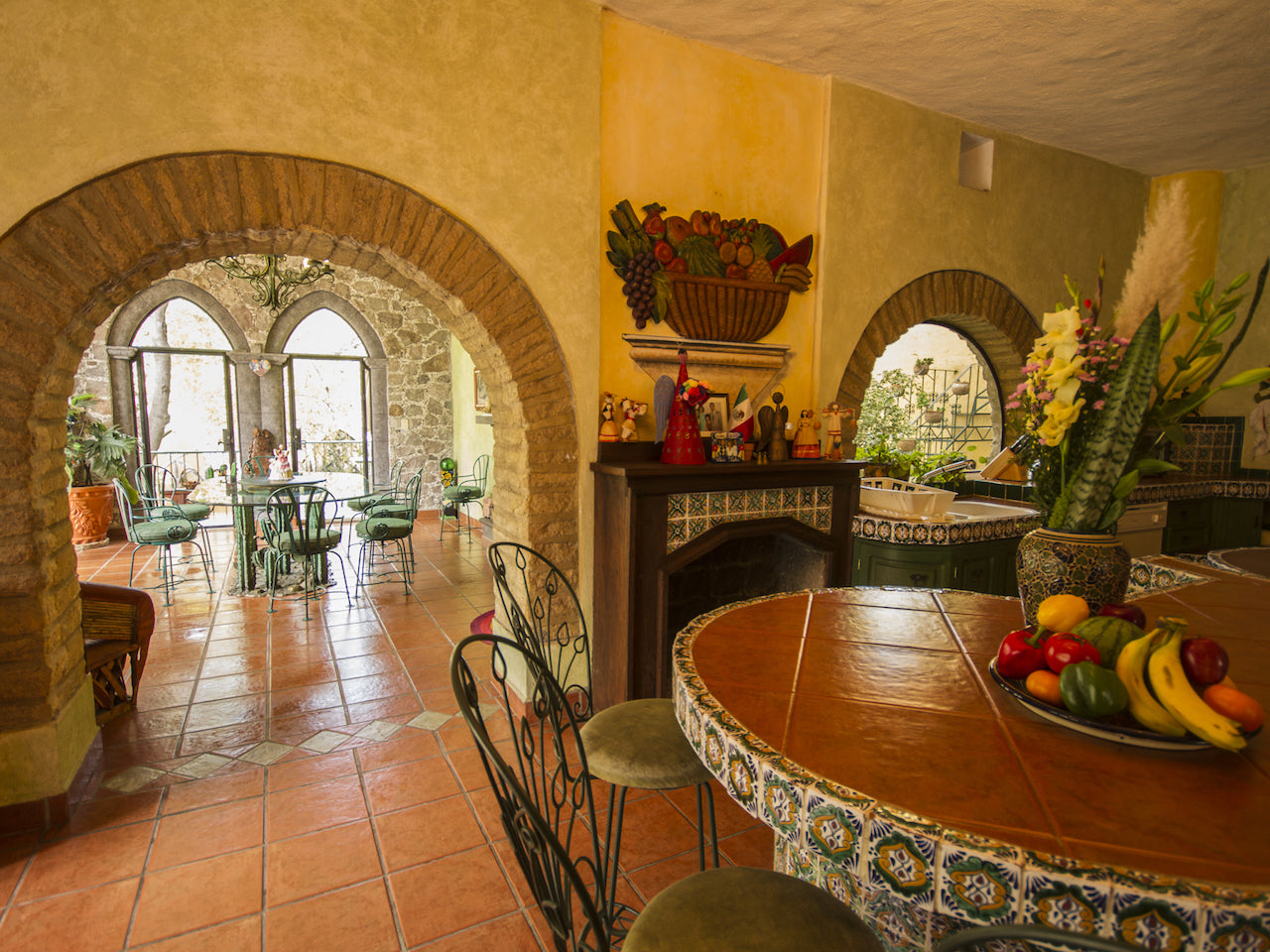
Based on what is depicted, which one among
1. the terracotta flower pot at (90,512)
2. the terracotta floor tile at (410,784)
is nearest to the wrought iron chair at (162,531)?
the terracotta flower pot at (90,512)

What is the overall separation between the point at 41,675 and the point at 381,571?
139 inches

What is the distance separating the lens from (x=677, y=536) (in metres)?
2.88

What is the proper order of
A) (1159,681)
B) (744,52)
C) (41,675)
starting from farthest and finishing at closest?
(744,52) < (41,675) < (1159,681)

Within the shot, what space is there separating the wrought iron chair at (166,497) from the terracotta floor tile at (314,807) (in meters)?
3.87

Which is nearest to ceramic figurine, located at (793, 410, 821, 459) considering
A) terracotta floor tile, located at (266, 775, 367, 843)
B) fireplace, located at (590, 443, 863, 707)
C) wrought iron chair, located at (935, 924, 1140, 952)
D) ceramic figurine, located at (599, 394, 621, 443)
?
fireplace, located at (590, 443, 863, 707)

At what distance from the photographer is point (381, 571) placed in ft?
18.7

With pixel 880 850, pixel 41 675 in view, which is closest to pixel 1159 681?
pixel 880 850

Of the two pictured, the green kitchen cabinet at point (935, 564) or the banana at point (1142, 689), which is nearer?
the banana at point (1142, 689)

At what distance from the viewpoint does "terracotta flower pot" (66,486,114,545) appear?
20.9 ft

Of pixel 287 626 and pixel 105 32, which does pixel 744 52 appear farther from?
pixel 287 626

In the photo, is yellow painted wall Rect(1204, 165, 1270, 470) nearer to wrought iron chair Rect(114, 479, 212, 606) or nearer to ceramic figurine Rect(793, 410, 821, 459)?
ceramic figurine Rect(793, 410, 821, 459)

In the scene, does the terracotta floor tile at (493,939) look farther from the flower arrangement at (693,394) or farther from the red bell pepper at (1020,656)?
the flower arrangement at (693,394)

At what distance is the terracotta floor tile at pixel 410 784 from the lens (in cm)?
243

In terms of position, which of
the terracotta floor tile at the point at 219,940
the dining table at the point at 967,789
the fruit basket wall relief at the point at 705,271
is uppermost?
the fruit basket wall relief at the point at 705,271
